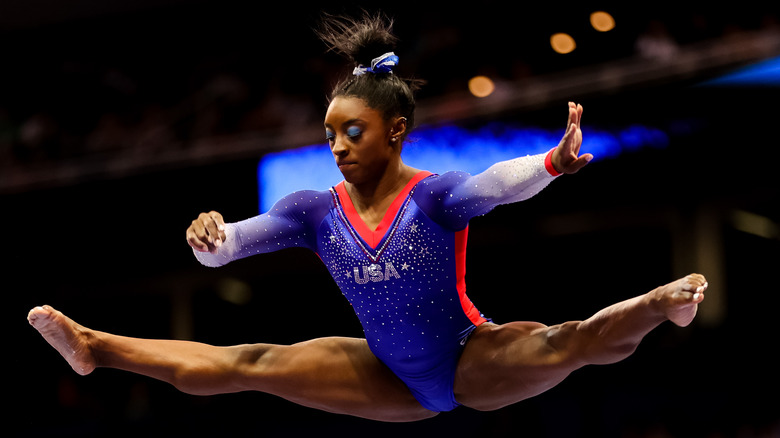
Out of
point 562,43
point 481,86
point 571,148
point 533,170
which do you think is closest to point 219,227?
point 533,170

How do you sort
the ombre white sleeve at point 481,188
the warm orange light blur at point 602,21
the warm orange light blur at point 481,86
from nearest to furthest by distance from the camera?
the ombre white sleeve at point 481,188
the warm orange light blur at point 602,21
the warm orange light blur at point 481,86

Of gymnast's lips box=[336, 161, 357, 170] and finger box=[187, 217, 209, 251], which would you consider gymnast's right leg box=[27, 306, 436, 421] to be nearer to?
finger box=[187, 217, 209, 251]

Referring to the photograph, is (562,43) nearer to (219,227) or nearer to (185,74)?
(185,74)

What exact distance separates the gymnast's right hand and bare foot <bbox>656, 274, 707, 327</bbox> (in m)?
1.42

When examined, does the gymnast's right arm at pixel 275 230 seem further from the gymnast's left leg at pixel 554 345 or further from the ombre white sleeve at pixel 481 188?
the gymnast's left leg at pixel 554 345

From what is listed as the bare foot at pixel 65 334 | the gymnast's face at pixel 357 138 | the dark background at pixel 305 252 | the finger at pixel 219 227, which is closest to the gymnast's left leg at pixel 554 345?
the gymnast's face at pixel 357 138

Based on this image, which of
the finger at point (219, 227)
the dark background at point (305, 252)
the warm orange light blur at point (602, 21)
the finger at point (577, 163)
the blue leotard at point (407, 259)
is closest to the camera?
the finger at point (577, 163)

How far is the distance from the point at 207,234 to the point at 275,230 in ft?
1.21

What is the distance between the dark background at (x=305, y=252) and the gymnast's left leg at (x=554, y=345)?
10.1 ft

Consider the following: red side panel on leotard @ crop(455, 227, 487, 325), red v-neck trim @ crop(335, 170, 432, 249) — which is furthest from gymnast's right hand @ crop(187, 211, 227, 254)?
red side panel on leotard @ crop(455, 227, 487, 325)

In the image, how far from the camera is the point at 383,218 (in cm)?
322

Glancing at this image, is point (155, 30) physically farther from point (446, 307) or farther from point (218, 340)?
point (446, 307)

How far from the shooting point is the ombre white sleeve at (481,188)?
115 inches

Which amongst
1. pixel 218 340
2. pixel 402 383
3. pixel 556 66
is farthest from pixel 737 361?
pixel 218 340
